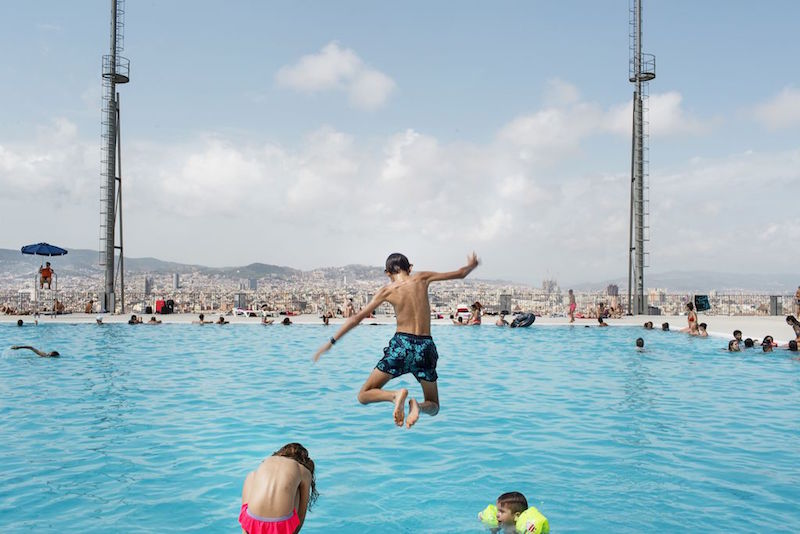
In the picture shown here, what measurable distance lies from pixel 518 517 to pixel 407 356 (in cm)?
181

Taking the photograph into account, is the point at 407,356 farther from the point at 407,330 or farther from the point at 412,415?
the point at 412,415

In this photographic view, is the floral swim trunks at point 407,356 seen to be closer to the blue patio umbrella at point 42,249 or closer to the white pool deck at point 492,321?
the white pool deck at point 492,321

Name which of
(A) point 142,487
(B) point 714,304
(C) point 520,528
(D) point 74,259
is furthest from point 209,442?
(D) point 74,259

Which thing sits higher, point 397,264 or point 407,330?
point 397,264

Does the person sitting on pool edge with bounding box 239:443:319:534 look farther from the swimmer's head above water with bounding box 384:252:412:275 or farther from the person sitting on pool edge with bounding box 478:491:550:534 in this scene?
the swimmer's head above water with bounding box 384:252:412:275

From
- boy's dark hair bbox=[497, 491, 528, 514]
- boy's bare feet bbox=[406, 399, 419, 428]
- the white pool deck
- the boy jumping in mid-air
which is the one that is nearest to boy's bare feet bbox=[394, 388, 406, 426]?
boy's bare feet bbox=[406, 399, 419, 428]

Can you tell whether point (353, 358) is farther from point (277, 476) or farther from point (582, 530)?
point (277, 476)

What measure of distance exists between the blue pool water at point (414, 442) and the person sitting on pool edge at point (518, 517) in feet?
2.07

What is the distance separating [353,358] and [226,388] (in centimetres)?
607

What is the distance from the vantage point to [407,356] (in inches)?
269

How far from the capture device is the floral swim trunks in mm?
6855

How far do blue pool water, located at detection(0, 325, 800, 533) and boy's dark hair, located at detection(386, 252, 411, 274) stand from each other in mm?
2567

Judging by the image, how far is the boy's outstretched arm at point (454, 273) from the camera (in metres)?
6.68

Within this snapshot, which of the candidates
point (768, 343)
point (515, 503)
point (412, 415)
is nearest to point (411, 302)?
point (412, 415)
